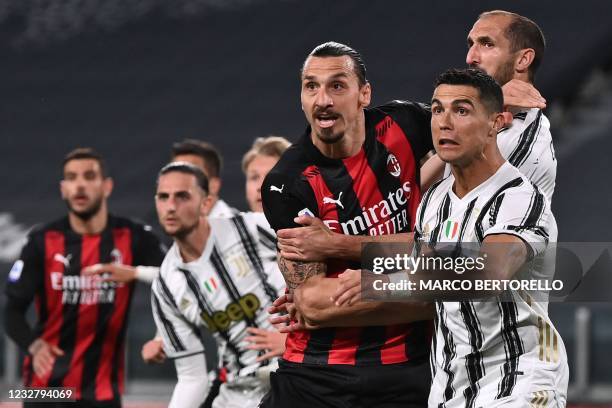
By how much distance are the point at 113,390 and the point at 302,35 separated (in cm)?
520

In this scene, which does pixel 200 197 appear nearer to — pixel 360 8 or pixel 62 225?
pixel 62 225

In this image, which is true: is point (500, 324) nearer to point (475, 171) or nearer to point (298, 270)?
point (475, 171)

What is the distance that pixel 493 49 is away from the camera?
427cm

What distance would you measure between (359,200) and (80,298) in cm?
320

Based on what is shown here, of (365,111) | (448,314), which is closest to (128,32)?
(365,111)

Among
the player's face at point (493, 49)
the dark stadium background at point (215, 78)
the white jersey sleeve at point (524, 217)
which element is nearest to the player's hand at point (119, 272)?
the player's face at point (493, 49)

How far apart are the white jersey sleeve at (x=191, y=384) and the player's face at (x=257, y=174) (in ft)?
3.28

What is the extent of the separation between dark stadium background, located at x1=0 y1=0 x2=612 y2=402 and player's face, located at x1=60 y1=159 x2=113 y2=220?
10.8 feet

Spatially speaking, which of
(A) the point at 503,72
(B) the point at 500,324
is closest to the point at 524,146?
(A) the point at 503,72

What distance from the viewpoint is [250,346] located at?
546 centimetres

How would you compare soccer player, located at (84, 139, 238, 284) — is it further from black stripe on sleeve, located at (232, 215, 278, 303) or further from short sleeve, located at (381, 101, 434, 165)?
short sleeve, located at (381, 101, 434, 165)

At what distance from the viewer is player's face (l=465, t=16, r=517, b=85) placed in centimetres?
426

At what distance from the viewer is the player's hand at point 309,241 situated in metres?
4.05

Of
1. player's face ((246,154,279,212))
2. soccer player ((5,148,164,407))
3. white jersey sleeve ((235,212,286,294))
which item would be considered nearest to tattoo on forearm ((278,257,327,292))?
white jersey sleeve ((235,212,286,294))
